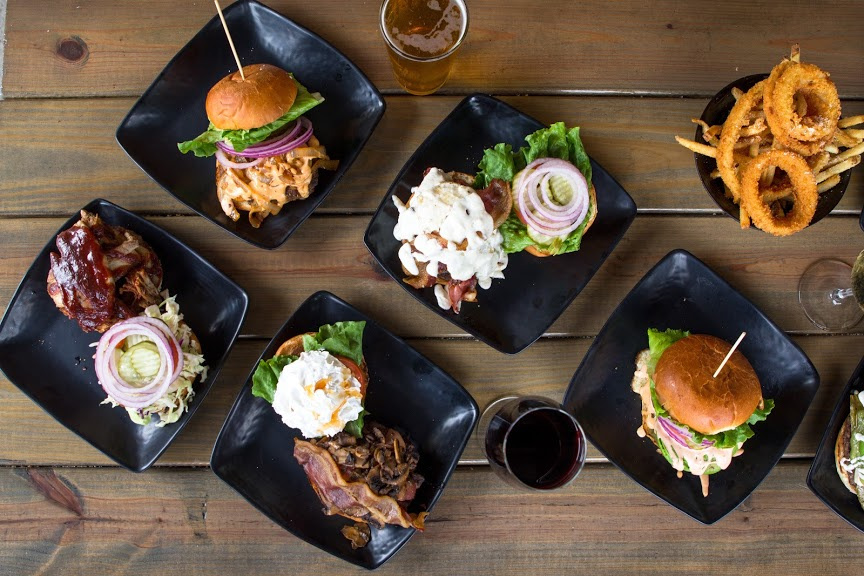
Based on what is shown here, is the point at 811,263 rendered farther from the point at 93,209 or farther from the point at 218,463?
the point at 93,209

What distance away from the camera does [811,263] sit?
237cm

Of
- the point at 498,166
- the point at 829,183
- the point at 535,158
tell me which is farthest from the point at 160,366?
the point at 829,183

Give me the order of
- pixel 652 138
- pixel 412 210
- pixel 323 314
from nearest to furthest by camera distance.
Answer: pixel 412 210 < pixel 323 314 < pixel 652 138

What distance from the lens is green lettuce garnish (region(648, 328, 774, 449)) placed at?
6.82 feet

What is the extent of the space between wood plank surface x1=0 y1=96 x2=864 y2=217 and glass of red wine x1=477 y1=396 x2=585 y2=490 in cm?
87

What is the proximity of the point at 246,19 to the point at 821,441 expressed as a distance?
244 cm

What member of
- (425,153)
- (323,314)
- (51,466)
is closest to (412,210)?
(425,153)

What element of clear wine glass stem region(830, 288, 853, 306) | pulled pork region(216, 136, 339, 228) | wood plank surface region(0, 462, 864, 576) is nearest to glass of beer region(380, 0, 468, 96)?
pulled pork region(216, 136, 339, 228)

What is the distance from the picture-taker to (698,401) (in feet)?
6.64

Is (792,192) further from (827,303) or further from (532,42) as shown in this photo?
(532,42)

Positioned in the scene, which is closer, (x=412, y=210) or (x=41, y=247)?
(x=412, y=210)

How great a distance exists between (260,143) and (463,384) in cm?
107

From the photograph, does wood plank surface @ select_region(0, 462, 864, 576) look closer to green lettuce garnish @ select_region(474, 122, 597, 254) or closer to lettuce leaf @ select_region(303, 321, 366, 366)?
lettuce leaf @ select_region(303, 321, 366, 366)

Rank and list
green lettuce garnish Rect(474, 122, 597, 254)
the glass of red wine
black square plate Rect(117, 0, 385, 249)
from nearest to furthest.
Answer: the glass of red wine, green lettuce garnish Rect(474, 122, 597, 254), black square plate Rect(117, 0, 385, 249)
